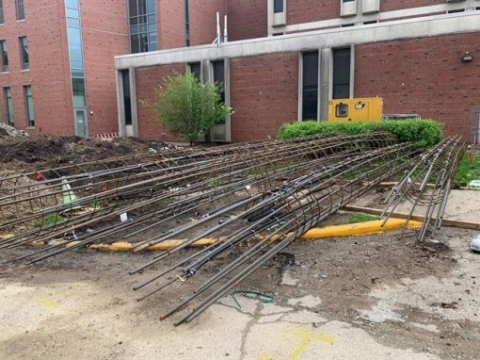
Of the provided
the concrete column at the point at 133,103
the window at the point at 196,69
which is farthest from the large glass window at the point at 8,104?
the window at the point at 196,69

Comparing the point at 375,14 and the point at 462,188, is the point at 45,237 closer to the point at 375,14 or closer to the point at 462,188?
the point at 462,188

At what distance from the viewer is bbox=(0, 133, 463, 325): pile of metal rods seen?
4.29 metres

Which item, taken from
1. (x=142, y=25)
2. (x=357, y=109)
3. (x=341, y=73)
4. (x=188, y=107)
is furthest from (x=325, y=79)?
(x=142, y=25)

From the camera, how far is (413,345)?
313cm

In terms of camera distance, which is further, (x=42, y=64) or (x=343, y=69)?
(x=42, y=64)

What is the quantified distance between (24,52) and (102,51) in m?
6.58

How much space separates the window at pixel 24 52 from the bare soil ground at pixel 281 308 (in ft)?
111

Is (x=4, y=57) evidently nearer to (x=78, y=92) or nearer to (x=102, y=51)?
(x=78, y=92)

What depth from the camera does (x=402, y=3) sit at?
103 feet

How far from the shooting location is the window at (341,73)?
2270 cm

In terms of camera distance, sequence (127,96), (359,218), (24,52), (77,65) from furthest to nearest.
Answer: (24,52) < (77,65) < (127,96) < (359,218)

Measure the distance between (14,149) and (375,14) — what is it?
2778 centimetres

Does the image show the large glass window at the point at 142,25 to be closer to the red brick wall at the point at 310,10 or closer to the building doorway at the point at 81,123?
the building doorway at the point at 81,123

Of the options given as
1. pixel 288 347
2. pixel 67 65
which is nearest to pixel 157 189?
pixel 288 347
